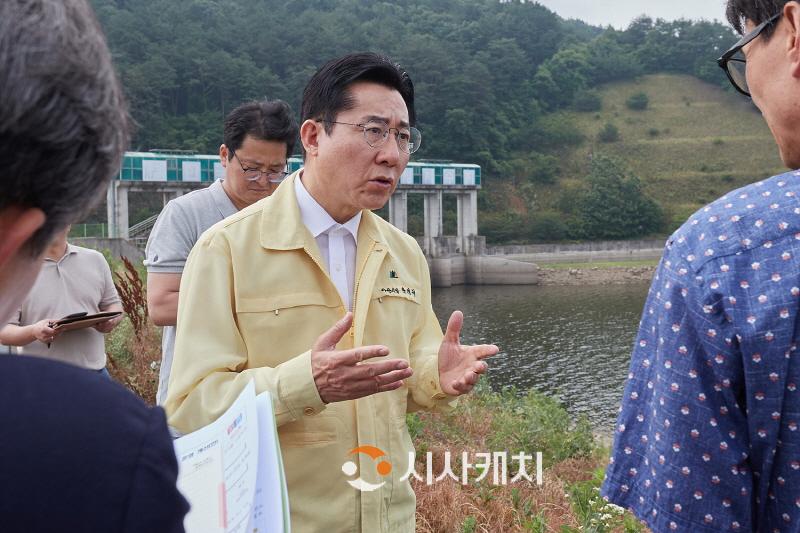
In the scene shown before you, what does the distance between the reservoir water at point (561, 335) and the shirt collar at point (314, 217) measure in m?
8.98

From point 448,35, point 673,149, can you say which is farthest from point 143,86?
point 673,149

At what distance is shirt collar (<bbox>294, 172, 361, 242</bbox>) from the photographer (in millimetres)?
2107

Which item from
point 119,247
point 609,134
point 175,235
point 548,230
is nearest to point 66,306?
point 175,235

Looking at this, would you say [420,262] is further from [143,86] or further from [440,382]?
[143,86]

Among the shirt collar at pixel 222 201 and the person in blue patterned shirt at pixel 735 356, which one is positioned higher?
the shirt collar at pixel 222 201

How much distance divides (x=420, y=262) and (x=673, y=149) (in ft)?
229

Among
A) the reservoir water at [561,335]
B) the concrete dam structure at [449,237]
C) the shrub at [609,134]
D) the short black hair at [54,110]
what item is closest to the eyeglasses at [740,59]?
the short black hair at [54,110]

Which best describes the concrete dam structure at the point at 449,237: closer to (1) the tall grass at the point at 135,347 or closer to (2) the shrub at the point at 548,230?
(2) the shrub at the point at 548,230

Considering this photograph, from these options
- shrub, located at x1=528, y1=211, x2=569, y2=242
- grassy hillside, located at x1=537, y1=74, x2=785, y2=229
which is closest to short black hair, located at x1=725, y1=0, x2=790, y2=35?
shrub, located at x1=528, y1=211, x2=569, y2=242

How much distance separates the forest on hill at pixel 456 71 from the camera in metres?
57.2

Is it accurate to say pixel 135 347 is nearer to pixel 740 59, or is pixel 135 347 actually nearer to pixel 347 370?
pixel 347 370

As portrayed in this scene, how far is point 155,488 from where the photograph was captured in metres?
0.64

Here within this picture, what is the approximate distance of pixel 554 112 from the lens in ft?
252

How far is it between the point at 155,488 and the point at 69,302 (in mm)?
3277
